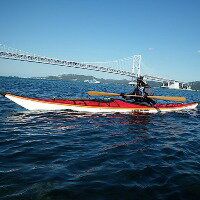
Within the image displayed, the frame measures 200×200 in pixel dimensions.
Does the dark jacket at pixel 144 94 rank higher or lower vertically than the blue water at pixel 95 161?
higher

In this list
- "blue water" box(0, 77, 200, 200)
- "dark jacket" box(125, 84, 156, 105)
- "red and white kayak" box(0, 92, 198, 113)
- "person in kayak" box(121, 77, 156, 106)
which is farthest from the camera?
"dark jacket" box(125, 84, 156, 105)

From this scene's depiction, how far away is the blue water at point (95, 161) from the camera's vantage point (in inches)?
170

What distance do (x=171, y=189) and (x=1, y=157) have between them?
176 inches

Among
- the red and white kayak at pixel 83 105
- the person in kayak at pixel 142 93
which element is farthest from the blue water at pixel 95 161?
the person in kayak at pixel 142 93

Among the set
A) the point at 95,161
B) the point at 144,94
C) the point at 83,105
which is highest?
the point at 144,94

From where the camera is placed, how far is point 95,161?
5.88m

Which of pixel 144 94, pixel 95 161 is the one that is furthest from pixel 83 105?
pixel 95 161

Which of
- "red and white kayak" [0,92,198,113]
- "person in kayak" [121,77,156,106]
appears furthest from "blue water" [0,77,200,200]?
"person in kayak" [121,77,156,106]

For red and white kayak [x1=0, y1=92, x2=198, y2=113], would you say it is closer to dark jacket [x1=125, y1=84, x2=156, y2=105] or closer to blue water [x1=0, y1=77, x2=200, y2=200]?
dark jacket [x1=125, y1=84, x2=156, y2=105]

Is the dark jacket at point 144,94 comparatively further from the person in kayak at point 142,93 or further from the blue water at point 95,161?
the blue water at point 95,161

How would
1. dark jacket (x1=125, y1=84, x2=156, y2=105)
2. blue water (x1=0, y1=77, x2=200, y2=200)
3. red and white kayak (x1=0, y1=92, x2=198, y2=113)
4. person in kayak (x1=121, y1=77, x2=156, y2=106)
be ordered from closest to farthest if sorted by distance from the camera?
blue water (x1=0, y1=77, x2=200, y2=200) → red and white kayak (x1=0, y1=92, x2=198, y2=113) → person in kayak (x1=121, y1=77, x2=156, y2=106) → dark jacket (x1=125, y1=84, x2=156, y2=105)

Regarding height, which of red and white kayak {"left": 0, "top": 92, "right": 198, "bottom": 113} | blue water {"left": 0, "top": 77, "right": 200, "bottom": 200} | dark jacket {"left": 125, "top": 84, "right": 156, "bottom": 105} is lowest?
blue water {"left": 0, "top": 77, "right": 200, "bottom": 200}

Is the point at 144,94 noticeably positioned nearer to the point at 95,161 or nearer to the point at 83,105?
the point at 83,105

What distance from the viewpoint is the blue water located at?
170 inches
